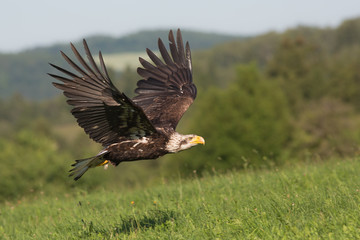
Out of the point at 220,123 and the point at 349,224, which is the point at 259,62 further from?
the point at 349,224

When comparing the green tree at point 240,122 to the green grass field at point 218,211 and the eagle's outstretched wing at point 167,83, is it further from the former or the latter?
the green grass field at point 218,211

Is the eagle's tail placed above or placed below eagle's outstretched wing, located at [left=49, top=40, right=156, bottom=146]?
below

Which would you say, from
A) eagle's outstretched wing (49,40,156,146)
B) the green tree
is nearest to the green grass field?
eagle's outstretched wing (49,40,156,146)

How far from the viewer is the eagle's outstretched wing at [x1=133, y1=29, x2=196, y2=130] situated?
29.5 ft

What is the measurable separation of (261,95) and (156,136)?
40.8 m

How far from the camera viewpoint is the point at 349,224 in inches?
208

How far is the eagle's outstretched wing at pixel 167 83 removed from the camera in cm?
898

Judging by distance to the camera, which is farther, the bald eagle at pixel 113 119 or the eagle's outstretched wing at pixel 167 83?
the eagle's outstretched wing at pixel 167 83

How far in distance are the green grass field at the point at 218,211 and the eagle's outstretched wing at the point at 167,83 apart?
165 cm

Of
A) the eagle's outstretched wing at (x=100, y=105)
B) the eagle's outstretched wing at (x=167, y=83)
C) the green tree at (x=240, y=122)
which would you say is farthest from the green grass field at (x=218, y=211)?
the green tree at (x=240, y=122)

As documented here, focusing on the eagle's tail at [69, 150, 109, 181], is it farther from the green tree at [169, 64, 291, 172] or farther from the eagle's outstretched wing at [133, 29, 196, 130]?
the green tree at [169, 64, 291, 172]

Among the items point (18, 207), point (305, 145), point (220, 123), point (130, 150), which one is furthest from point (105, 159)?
point (305, 145)

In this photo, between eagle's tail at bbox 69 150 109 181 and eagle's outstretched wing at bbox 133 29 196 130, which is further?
eagle's outstretched wing at bbox 133 29 196 130

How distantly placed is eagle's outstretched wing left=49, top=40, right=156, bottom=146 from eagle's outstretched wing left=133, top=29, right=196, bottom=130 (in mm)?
1549
